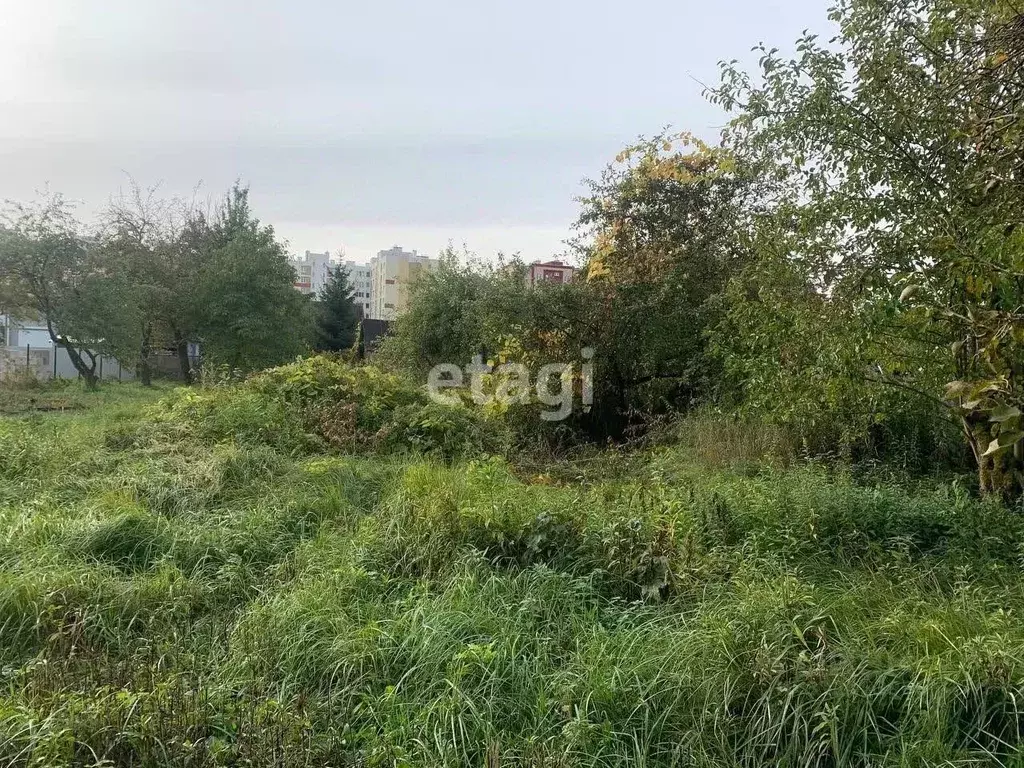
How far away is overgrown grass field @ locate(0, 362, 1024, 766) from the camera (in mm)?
2289

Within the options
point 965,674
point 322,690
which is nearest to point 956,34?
point 965,674

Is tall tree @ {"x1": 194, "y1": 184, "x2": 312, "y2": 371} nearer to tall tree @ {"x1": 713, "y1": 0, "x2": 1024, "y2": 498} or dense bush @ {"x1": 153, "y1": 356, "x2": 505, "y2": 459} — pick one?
dense bush @ {"x1": 153, "y1": 356, "x2": 505, "y2": 459}

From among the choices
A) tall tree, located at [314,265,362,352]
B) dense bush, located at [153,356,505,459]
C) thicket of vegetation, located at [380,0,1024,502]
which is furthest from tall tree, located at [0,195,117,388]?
thicket of vegetation, located at [380,0,1024,502]

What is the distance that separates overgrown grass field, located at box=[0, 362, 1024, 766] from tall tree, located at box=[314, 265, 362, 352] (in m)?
22.4

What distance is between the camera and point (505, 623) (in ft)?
10.1

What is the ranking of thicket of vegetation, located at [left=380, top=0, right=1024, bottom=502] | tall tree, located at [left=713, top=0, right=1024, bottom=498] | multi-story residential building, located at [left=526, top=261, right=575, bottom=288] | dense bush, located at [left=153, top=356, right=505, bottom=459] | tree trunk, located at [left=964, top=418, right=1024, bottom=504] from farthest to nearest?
multi-story residential building, located at [left=526, top=261, right=575, bottom=288], dense bush, located at [left=153, top=356, right=505, bottom=459], tree trunk, located at [left=964, top=418, right=1024, bottom=504], tall tree, located at [left=713, top=0, right=1024, bottom=498], thicket of vegetation, located at [left=380, top=0, right=1024, bottom=502]

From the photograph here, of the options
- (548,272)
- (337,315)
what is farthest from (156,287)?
(548,272)

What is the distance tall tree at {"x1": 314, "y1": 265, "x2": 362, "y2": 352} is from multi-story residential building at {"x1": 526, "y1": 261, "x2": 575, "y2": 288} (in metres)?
16.0

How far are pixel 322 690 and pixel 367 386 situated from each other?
23.1 feet

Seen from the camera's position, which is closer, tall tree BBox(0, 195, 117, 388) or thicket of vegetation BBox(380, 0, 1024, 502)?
thicket of vegetation BBox(380, 0, 1024, 502)

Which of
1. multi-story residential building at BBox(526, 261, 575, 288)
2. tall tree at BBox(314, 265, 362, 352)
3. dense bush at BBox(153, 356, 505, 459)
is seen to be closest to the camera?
dense bush at BBox(153, 356, 505, 459)

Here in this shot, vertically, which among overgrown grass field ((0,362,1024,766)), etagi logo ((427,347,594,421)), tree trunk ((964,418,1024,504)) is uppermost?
etagi logo ((427,347,594,421))

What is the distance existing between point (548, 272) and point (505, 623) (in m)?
9.41

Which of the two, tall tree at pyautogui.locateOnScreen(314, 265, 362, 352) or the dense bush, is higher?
tall tree at pyautogui.locateOnScreen(314, 265, 362, 352)
